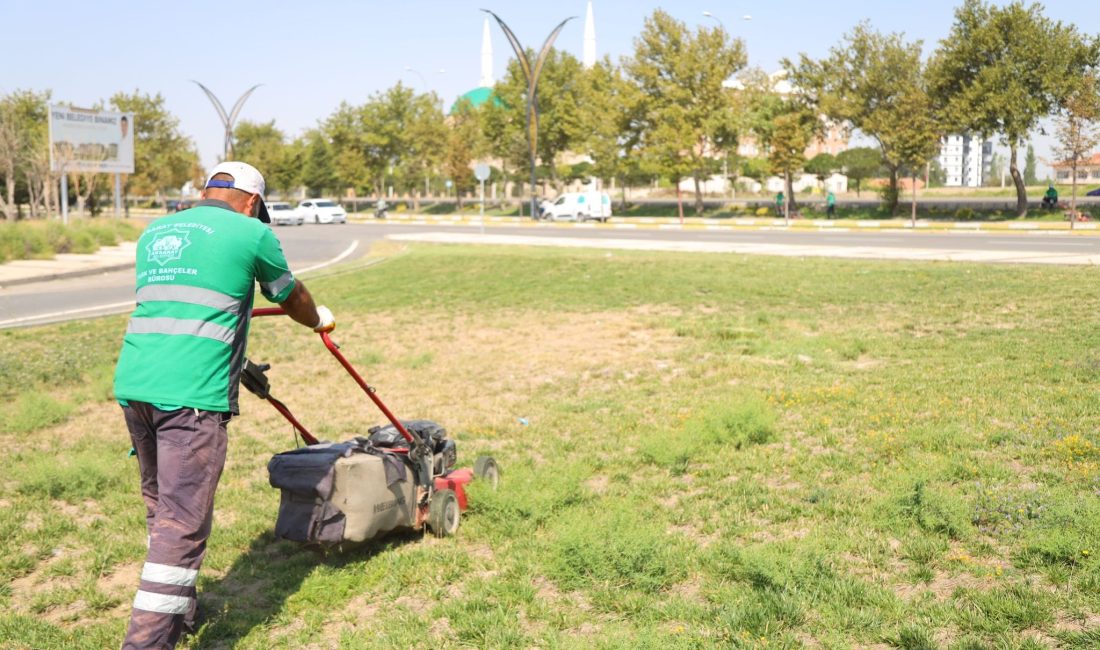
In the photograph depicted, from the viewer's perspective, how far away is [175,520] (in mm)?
3477

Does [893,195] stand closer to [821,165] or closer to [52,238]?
[821,165]

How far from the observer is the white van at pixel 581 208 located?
48.6 meters

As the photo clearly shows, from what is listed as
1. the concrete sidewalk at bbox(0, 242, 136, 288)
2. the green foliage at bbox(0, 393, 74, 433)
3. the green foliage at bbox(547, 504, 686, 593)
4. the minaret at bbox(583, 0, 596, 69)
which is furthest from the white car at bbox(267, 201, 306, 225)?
the minaret at bbox(583, 0, 596, 69)

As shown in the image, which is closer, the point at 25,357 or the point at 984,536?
the point at 984,536

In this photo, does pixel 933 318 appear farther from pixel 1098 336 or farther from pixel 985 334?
pixel 1098 336

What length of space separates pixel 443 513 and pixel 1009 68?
39234 mm

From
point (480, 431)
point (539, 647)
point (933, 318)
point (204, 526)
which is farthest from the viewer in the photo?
point (933, 318)

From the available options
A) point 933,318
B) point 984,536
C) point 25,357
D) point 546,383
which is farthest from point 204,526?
point 933,318

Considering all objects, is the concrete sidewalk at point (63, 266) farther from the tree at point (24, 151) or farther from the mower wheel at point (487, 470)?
the mower wheel at point (487, 470)

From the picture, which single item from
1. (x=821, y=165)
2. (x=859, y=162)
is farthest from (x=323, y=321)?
(x=859, y=162)

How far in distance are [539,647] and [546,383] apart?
484cm

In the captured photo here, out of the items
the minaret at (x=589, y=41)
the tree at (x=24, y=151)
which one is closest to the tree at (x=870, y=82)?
the tree at (x=24, y=151)

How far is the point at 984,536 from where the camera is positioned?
4.59 meters

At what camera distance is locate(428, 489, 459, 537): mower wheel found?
4.97 metres
